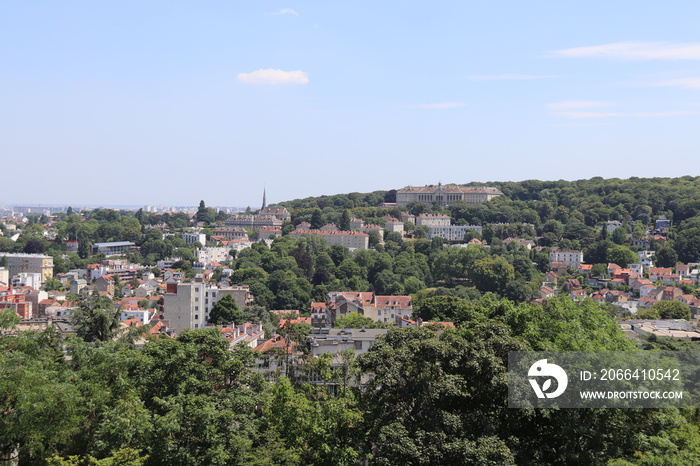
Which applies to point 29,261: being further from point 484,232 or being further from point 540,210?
point 540,210

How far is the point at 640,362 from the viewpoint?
12.8 meters

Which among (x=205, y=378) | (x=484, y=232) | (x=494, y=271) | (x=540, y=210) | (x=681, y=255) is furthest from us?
(x=540, y=210)

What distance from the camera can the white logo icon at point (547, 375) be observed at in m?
12.5

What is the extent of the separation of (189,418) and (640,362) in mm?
8201

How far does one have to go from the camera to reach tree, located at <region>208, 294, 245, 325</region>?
35562 mm

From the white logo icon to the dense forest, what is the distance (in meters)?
0.35

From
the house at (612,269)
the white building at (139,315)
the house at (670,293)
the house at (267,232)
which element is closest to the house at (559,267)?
the house at (612,269)

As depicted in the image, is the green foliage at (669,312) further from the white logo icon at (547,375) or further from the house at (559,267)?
the white logo icon at (547,375)

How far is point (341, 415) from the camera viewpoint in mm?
13219

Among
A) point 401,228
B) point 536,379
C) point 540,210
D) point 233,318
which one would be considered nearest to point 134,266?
point 401,228

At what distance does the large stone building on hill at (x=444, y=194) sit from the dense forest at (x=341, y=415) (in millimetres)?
91311

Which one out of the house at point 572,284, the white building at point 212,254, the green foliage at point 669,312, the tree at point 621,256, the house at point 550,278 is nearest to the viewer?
→ the green foliage at point 669,312

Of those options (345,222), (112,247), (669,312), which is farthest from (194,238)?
(669,312)

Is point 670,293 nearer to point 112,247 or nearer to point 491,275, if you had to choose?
point 491,275
